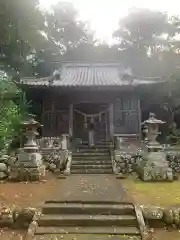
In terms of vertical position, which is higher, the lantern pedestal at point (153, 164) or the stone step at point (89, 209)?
the lantern pedestal at point (153, 164)

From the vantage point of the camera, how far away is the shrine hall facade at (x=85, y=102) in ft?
64.8

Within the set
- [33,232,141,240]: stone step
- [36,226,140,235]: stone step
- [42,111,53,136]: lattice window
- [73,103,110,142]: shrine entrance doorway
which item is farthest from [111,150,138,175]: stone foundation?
[33,232,141,240]: stone step

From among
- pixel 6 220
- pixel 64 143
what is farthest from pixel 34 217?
pixel 64 143

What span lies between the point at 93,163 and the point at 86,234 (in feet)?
29.7

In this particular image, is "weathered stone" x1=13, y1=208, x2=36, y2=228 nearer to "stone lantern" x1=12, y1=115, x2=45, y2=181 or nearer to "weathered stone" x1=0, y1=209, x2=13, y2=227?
"weathered stone" x1=0, y1=209, x2=13, y2=227

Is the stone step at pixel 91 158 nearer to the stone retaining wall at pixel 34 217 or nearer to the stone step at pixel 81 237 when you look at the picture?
the stone retaining wall at pixel 34 217

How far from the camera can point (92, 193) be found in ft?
30.6

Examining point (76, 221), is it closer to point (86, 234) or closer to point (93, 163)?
point (86, 234)

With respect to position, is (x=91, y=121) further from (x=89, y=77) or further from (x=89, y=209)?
(x=89, y=209)

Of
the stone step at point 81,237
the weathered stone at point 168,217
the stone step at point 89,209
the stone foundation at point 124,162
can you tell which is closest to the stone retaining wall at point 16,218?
the stone step at point 89,209

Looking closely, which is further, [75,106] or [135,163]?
[75,106]

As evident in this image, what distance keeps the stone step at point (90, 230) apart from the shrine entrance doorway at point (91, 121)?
13709mm

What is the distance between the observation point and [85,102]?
810 inches

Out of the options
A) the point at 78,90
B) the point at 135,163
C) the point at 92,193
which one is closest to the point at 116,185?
the point at 92,193
